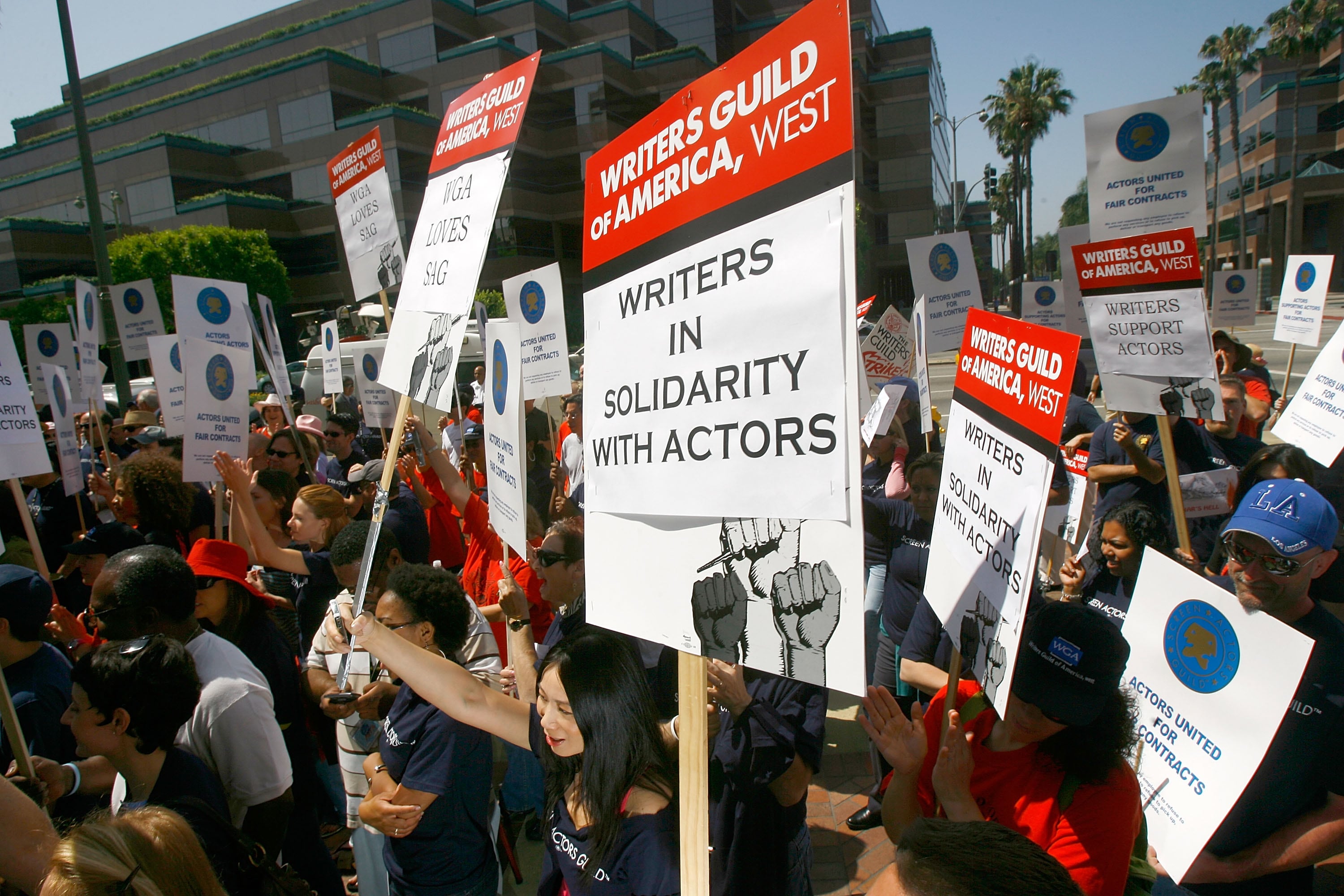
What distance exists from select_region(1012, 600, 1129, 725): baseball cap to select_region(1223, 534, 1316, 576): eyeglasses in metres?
0.72

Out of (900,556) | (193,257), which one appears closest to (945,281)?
(900,556)

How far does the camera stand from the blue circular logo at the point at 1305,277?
703 cm

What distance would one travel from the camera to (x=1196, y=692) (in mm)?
2184

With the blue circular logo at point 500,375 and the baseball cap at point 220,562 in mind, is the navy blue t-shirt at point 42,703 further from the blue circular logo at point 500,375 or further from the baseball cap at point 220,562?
the blue circular logo at point 500,375

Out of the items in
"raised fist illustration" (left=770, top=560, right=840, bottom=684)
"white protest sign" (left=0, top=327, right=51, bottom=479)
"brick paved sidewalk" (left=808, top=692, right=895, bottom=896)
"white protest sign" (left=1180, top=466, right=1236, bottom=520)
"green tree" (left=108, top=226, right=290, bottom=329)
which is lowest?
"brick paved sidewalk" (left=808, top=692, right=895, bottom=896)

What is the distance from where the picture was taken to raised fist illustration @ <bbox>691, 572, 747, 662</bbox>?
1538 mm

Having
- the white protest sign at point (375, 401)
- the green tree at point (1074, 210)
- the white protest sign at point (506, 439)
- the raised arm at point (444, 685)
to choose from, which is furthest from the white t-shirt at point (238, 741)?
the green tree at point (1074, 210)

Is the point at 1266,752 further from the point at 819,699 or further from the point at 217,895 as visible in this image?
the point at 217,895

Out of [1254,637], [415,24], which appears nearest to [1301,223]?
[415,24]

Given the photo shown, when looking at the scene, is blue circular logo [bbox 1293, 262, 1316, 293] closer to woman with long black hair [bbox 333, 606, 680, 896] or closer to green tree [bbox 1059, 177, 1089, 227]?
woman with long black hair [bbox 333, 606, 680, 896]

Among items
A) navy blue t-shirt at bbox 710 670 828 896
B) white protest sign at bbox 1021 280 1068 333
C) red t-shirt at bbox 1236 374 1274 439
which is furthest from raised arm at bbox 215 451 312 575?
white protest sign at bbox 1021 280 1068 333

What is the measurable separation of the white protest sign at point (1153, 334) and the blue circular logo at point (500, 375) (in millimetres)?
3007

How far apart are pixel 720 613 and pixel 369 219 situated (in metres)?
3.25

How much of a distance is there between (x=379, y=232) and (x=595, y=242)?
234cm
